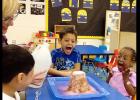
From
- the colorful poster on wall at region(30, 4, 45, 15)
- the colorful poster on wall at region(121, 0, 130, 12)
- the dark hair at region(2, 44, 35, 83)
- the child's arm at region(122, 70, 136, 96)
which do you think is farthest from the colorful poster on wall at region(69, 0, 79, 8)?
the dark hair at region(2, 44, 35, 83)

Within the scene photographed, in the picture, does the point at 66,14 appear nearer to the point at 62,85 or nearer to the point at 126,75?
the point at 126,75

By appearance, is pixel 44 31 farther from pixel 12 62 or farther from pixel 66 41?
pixel 12 62

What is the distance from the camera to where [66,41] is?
6.07 ft

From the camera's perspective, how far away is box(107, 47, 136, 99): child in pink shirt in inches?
56.0

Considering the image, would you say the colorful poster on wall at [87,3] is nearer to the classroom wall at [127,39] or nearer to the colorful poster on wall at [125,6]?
the colorful poster on wall at [125,6]

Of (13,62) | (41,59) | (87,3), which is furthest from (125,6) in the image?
(13,62)

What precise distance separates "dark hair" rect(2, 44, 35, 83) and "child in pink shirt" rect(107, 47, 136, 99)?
763mm

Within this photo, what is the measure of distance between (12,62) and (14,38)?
105 inches

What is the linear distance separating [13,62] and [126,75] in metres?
0.85

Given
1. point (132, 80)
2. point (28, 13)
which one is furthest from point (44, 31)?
point (132, 80)

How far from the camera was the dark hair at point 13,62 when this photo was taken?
0.77 m

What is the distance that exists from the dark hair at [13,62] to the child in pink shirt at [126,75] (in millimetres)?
763

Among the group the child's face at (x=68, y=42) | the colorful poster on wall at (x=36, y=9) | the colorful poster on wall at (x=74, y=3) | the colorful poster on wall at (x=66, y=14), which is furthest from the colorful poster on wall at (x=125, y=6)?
the child's face at (x=68, y=42)

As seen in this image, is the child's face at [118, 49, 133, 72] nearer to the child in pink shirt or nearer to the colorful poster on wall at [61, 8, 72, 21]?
the child in pink shirt
